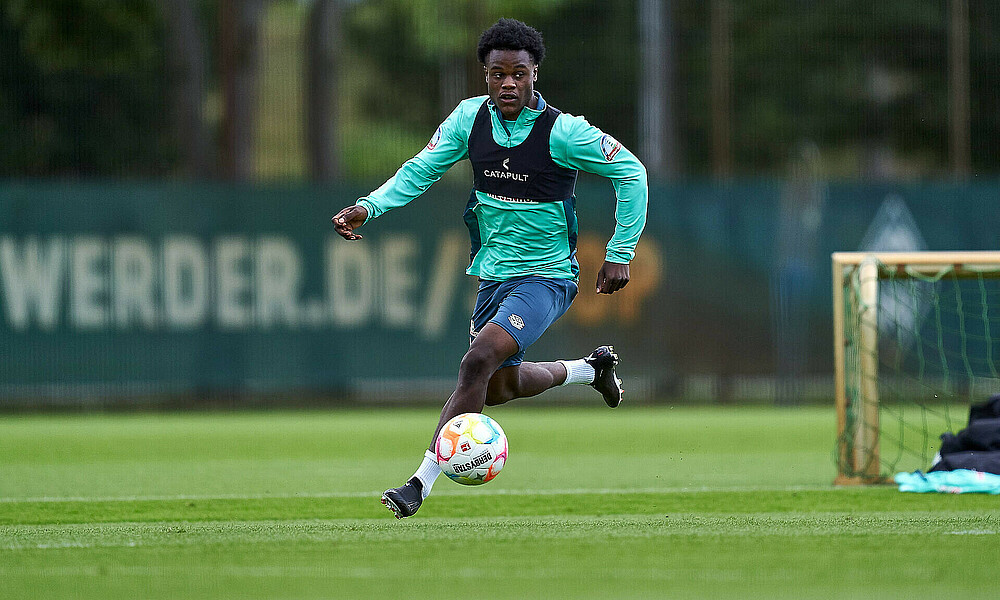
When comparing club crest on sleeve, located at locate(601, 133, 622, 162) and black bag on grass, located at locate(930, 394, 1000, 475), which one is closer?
club crest on sleeve, located at locate(601, 133, 622, 162)

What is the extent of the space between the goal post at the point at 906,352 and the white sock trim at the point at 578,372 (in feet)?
6.08

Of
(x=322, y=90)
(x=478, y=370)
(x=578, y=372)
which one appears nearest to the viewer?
(x=478, y=370)

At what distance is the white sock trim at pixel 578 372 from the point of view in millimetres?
8250

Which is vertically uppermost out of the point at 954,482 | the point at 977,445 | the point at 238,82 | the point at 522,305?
the point at 238,82

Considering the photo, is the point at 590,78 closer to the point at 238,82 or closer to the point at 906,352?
the point at 238,82

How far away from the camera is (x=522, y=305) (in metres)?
7.26

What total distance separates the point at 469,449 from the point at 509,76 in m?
1.90

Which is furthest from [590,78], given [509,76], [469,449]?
[469,449]

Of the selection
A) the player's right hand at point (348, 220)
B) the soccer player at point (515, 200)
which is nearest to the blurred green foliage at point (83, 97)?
the soccer player at point (515, 200)

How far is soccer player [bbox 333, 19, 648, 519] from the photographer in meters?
7.21

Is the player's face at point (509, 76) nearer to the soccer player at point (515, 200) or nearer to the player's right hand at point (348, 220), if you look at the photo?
the soccer player at point (515, 200)

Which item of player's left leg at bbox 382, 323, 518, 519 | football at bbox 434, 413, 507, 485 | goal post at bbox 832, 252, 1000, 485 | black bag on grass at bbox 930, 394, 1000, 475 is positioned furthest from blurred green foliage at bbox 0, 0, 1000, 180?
football at bbox 434, 413, 507, 485

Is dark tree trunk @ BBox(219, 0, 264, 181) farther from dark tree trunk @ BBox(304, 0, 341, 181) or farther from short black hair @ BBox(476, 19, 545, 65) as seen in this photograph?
short black hair @ BBox(476, 19, 545, 65)

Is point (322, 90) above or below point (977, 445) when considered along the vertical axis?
above
